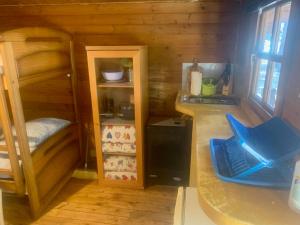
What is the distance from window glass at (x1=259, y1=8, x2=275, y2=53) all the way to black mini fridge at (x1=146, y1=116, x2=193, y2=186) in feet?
2.98

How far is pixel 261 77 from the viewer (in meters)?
1.69

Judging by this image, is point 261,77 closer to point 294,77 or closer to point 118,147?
point 294,77

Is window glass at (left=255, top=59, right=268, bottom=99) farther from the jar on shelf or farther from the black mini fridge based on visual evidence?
the black mini fridge

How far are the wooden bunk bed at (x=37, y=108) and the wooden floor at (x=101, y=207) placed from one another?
0.44ft

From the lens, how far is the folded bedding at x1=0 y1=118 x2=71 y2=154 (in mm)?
1883

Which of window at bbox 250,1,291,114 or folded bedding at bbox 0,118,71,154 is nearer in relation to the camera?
window at bbox 250,1,291,114

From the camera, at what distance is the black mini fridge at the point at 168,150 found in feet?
7.25

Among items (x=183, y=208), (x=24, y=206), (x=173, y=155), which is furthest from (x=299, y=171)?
(x=24, y=206)

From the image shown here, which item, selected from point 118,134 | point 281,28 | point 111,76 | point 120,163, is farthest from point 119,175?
point 281,28

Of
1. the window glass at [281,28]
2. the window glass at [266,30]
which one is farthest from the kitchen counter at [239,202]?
the window glass at [266,30]

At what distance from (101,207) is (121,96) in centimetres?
111

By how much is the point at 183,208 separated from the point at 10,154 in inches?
54.0

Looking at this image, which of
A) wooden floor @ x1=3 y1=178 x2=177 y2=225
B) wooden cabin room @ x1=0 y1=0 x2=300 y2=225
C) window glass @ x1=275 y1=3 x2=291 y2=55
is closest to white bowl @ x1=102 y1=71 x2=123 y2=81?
wooden cabin room @ x1=0 y1=0 x2=300 y2=225

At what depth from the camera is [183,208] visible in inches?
43.0
